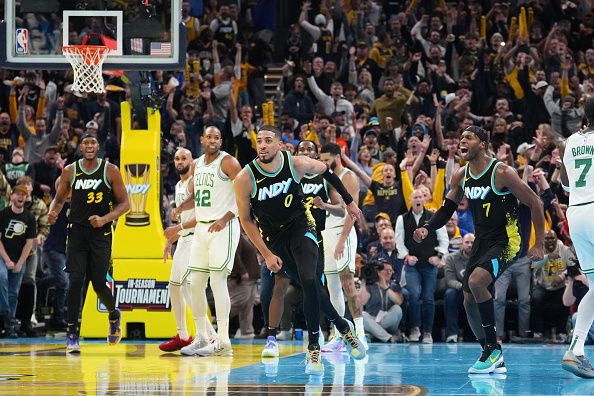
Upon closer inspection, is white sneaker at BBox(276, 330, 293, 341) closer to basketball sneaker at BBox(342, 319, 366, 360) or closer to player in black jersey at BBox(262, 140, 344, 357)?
player in black jersey at BBox(262, 140, 344, 357)

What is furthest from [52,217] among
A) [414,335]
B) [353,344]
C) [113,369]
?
[414,335]

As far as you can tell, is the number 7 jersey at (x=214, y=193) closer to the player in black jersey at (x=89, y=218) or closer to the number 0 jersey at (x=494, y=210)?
the player in black jersey at (x=89, y=218)

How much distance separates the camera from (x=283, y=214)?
10.4 meters

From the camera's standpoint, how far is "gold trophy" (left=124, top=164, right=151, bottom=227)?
15.5 m

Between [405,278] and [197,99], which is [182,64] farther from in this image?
[197,99]

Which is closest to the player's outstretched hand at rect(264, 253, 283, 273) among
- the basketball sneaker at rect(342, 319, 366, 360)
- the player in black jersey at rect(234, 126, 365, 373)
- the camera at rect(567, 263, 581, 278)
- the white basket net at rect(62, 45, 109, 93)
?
the player in black jersey at rect(234, 126, 365, 373)

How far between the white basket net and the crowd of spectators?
6.66 ft

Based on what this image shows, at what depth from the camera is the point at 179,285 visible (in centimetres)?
1297

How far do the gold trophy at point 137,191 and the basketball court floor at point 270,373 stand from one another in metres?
2.27

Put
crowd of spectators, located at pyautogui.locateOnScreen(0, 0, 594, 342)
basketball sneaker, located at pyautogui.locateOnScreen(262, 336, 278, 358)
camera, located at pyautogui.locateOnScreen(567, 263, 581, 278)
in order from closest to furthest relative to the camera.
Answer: basketball sneaker, located at pyautogui.locateOnScreen(262, 336, 278, 358) < camera, located at pyautogui.locateOnScreen(567, 263, 581, 278) < crowd of spectators, located at pyautogui.locateOnScreen(0, 0, 594, 342)

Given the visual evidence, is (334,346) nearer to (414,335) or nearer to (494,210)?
(414,335)

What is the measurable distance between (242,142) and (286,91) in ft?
10.8

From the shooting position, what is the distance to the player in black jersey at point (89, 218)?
12.8 metres

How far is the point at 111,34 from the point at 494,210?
6.67 meters
